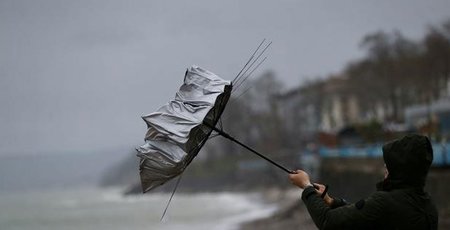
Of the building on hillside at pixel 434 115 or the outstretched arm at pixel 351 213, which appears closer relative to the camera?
the outstretched arm at pixel 351 213

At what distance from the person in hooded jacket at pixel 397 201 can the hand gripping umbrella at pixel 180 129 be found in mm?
694

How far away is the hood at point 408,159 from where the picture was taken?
314 cm

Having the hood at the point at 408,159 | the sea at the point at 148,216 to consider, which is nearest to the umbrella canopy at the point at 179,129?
the hood at the point at 408,159

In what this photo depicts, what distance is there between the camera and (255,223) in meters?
37.8

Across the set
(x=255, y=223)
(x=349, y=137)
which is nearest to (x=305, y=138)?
(x=349, y=137)

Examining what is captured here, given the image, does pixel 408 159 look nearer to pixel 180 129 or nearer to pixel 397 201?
pixel 397 201

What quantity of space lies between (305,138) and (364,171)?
223ft

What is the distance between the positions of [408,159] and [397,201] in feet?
0.59

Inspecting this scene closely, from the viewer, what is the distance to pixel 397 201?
123 inches

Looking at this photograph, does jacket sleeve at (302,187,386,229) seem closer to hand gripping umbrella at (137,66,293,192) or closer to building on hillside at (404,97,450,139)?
hand gripping umbrella at (137,66,293,192)

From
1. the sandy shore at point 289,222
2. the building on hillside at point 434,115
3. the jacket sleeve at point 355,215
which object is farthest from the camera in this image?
the building on hillside at point 434,115

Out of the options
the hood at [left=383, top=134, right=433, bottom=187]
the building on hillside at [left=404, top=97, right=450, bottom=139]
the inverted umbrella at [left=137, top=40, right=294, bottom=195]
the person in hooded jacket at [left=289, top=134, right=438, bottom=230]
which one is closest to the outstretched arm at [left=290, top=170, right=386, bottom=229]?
the person in hooded jacket at [left=289, top=134, right=438, bottom=230]

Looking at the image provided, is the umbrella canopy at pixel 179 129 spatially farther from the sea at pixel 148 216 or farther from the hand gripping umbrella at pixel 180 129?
the sea at pixel 148 216

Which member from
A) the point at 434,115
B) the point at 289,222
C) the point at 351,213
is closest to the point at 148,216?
the point at 434,115
